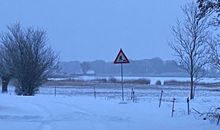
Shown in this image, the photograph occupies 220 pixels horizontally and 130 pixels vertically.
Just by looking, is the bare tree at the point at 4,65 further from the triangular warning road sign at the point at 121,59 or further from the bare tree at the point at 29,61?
the triangular warning road sign at the point at 121,59

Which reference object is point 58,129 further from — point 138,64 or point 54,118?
point 138,64

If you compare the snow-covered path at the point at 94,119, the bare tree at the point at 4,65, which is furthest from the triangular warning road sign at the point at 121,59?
the bare tree at the point at 4,65

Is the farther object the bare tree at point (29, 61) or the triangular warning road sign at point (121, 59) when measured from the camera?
the bare tree at point (29, 61)

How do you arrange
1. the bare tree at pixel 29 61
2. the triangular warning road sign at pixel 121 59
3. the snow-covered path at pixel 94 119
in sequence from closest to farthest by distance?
the snow-covered path at pixel 94 119 → the triangular warning road sign at pixel 121 59 → the bare tree at pixel 29 61

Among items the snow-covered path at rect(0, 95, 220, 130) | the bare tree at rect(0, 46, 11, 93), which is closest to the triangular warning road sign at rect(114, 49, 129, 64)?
the snow-covered path at rect(0, 95, 220, 130)

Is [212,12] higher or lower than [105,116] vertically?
higher

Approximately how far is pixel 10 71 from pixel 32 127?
86.4 feet

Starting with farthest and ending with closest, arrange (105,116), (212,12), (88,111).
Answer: (88,111) → (105,116) → (212,12)

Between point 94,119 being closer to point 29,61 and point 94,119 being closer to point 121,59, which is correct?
point 121,59

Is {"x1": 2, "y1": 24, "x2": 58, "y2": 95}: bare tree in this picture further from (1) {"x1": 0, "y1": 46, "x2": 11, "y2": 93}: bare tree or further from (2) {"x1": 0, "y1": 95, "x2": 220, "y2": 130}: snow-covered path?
(2) {"x1": 0, "y1": 95, "x2": 220, "y2": 130}: snow-covered path

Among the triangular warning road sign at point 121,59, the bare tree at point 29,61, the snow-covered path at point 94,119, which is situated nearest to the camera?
the snow-covered path at point 94,119

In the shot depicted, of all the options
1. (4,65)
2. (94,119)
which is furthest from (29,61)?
(94,119)

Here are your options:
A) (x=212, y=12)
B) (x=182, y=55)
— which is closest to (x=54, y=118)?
(x=212, y=12)

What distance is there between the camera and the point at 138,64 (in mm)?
180250
